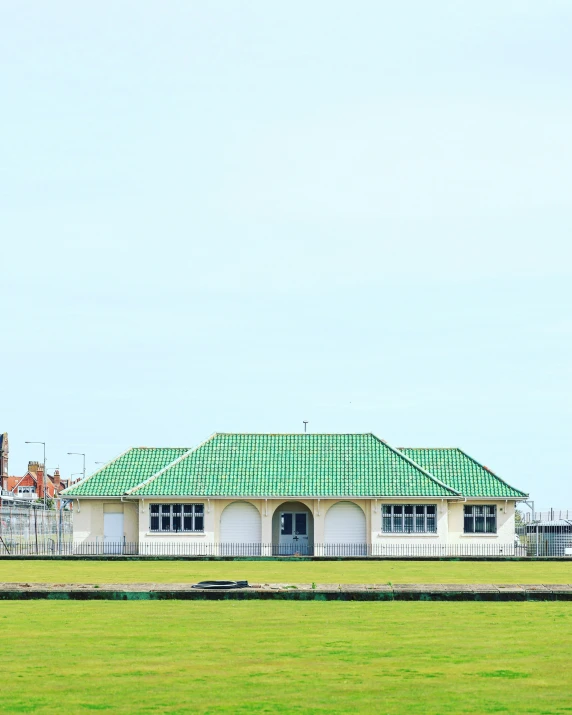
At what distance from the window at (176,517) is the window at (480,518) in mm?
13144

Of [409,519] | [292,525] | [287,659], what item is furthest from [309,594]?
[292,525]

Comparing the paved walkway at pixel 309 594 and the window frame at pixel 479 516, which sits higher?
the window frame at pixel 479 516

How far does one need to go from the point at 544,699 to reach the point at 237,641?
215 inches

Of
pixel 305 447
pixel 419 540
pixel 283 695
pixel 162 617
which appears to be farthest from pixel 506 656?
pixel 305 447

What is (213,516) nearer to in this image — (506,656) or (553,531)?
(553,531)

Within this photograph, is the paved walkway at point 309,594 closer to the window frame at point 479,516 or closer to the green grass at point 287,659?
the green grass at point 287,659

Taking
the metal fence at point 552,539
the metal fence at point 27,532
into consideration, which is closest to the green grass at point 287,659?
the metal fence at point 27,532

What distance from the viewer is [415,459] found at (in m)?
63.3

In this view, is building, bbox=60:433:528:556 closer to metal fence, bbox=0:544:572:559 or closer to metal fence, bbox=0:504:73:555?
metal fence, bbox=0:544:572:559

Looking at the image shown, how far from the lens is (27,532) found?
214 feet

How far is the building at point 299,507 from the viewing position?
5800 centimetres

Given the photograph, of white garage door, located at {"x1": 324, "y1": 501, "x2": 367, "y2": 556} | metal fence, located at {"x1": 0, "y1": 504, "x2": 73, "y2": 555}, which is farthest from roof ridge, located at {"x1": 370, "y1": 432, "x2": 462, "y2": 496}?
metal fence, located at {"x1": 0, "y1": 504, "x2": 73, "y2": 555}

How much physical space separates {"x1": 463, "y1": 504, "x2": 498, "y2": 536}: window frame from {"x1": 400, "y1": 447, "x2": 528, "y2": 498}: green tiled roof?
810mm

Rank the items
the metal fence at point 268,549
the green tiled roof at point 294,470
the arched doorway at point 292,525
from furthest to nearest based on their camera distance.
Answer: the arched doorway at point 292,525 → the green tiled roof at point 294,470 → the metal fence at point 268,549
